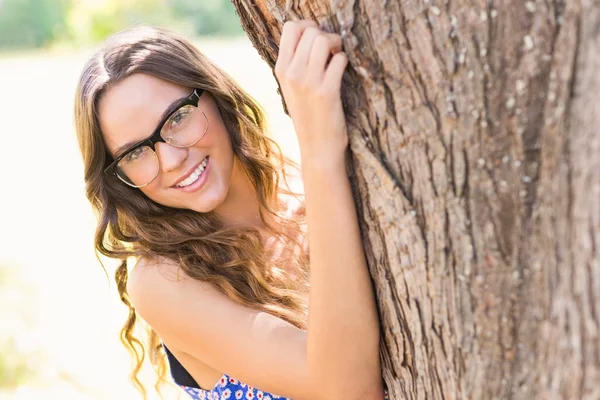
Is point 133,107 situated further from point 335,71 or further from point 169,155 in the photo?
point 335,71

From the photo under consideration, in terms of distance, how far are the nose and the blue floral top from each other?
2.31ft

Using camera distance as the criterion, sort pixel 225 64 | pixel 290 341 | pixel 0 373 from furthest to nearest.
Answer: pixel 225 64 → pixel 0 373 → pixel 290 341

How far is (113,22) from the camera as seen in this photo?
3375 cm

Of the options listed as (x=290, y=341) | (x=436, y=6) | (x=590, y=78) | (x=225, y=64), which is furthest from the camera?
(x=225, y=64)

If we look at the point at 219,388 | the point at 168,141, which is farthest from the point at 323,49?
the point at 219,388

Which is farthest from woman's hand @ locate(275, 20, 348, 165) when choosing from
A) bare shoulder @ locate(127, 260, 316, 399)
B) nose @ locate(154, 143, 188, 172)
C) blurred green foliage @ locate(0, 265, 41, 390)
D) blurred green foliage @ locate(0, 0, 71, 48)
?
blurred green foliage @ locate(0, 0, 71, 48)

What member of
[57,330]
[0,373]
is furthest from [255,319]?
[57,330]

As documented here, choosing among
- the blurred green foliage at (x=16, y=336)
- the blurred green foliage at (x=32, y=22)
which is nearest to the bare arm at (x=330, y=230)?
the blurred green foliage at (x=16, y=336)

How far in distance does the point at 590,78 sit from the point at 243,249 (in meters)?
1.58

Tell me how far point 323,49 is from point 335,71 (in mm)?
56

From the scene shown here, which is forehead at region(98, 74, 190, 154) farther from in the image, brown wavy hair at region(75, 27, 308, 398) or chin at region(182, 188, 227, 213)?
chin at region(182, 188, 227, 213)

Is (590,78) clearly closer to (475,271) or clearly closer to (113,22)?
(475,271)

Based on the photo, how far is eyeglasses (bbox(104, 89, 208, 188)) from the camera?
2367mm

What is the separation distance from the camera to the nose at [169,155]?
2.36 metres
